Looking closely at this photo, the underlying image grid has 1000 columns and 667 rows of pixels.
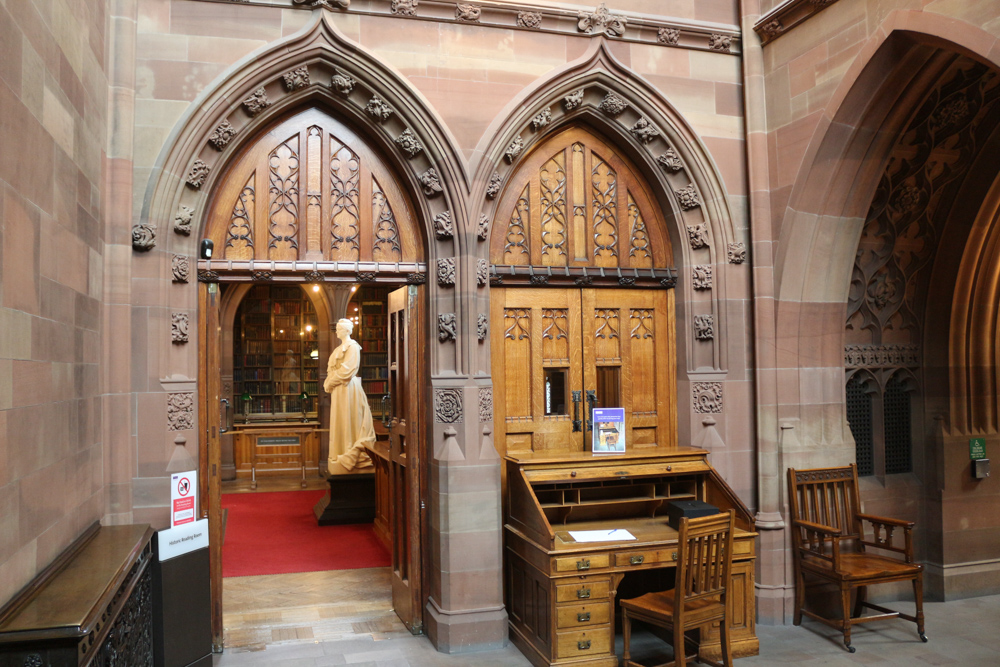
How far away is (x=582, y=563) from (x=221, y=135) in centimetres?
333

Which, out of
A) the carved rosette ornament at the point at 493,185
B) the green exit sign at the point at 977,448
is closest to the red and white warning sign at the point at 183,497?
the carved rosette ornament at the point at 493,185

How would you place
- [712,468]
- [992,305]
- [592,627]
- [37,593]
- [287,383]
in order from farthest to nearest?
1. [287,383]
2. [992,305]
3. [712,468]
4. [592,627]
5. [37,593]

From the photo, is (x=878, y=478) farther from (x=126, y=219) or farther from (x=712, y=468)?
(x=126, y=219)

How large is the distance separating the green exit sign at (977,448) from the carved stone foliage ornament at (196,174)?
230 inches

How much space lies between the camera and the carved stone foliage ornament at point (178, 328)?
14.8 ft

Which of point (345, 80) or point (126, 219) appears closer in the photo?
point (126, 219)

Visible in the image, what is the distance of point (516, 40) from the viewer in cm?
512

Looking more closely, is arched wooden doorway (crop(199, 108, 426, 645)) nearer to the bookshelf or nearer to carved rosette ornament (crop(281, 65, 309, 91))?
carved rosette ornament (crop(281, 65, 309, 91))

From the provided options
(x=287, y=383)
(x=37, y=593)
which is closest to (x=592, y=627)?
(x=37, y=593)

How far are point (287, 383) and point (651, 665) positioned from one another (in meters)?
9.98

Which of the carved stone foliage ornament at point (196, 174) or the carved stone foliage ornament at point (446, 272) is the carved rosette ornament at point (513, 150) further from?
the carved stone foliage ornament at point (196, 174)

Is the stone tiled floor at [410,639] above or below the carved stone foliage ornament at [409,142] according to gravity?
below

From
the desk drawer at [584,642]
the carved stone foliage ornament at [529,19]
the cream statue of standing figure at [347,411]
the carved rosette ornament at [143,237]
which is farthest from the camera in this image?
the cream statue of standing figure at [347,411]

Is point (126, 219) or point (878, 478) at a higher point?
point (126, 219)
